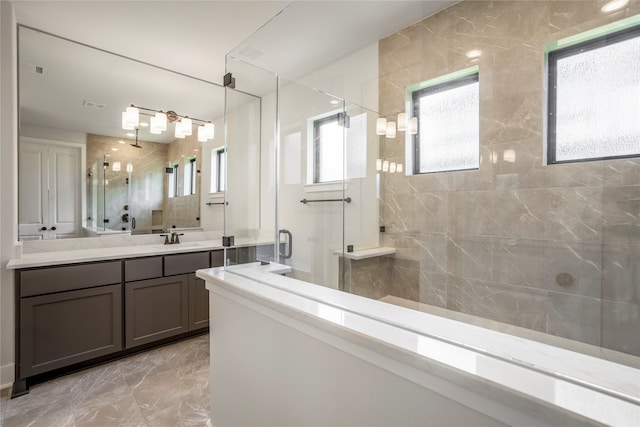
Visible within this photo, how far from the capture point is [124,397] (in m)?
1.88

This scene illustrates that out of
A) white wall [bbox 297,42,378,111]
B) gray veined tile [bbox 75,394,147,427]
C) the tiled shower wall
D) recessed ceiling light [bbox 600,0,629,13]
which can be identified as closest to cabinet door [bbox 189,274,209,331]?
gray veined tile [bbox 75,394,147,427]

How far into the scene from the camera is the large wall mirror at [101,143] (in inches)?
88.8

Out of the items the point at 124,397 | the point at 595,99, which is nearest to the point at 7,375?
the point at 124,397

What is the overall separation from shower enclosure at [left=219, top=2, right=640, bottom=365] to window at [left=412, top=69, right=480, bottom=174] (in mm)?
56

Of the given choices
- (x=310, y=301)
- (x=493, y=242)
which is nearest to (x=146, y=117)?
(x=310, y=301)

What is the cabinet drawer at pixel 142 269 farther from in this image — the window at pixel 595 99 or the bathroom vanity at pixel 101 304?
the window at pixel 595 99

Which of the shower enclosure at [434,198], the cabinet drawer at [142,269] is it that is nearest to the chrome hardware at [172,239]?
the cabinet drawer at [142,269]

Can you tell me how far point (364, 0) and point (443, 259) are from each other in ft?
6.17

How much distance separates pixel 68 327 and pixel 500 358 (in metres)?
2.70

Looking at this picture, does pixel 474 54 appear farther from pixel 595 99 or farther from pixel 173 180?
pixel 173 180

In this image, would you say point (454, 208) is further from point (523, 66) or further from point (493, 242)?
point (523, 66)

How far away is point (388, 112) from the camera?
2.32 m

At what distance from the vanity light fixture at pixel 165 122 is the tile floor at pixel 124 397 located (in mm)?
2141

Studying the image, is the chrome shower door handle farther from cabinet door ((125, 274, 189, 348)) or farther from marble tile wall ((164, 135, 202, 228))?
marble tile wall ((164, 135, 202, 228))
